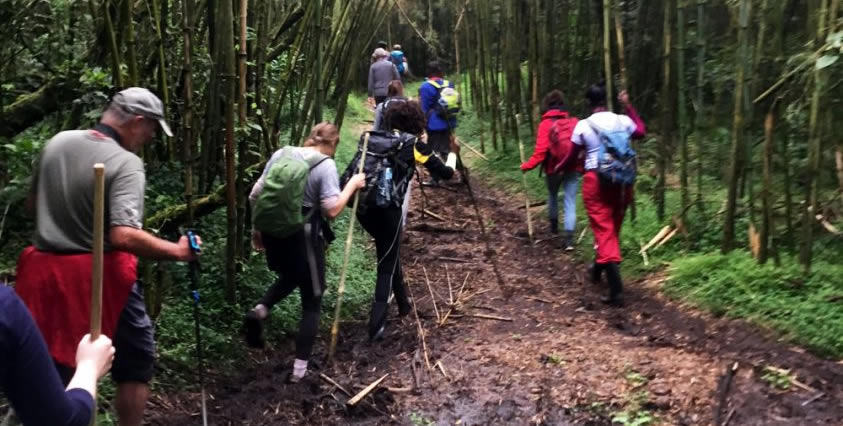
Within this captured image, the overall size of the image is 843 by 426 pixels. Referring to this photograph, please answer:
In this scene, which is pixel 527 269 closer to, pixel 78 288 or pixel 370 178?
pixel 370 178

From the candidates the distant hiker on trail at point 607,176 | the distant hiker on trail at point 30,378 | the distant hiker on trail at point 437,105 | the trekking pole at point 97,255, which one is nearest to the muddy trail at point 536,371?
the distant hiker on trail at point 607,176

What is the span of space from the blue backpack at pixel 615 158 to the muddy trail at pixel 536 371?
886mm

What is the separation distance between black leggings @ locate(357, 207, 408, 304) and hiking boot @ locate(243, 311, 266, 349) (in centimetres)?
79

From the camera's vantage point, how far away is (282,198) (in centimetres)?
357

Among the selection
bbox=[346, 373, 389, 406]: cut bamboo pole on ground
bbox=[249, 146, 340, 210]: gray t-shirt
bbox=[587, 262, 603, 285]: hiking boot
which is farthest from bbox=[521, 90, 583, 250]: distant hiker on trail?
bbox=[346, 373, 389, 406]: cut bamboo pole on ground

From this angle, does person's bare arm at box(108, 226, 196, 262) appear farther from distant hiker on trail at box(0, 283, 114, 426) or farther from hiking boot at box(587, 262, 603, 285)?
hiking boot at box(587, 262, 603, 285)

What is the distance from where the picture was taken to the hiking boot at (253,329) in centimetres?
390

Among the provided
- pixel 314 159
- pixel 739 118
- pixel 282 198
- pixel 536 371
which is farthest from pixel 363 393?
pixel 739 118

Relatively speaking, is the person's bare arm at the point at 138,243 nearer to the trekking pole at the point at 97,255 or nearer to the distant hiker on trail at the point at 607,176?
the trekking pole at the point at 97,255

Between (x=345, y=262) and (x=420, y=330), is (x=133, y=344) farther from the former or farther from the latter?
(x=420, y=330)

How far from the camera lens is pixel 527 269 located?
20.0 feet

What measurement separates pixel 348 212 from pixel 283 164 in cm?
339

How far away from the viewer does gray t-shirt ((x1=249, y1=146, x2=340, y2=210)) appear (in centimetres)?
378

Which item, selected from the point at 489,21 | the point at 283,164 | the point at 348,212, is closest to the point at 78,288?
the point at 283,164
